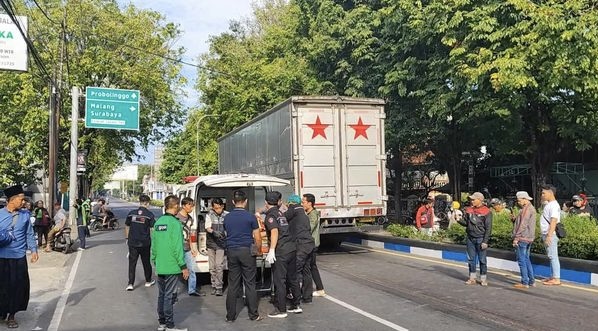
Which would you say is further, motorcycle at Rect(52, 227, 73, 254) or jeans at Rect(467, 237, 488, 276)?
motorcycle at Rect(52, 227, 73, 254)

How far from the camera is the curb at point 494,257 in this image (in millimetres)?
9961

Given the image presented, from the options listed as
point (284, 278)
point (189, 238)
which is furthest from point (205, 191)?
point (284, 278)

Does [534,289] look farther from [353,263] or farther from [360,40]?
[360,40]

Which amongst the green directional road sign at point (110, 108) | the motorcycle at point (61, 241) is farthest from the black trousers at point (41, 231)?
the green directional road sign at point (110, 108)

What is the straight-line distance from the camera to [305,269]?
855 cm

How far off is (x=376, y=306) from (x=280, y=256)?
1623mm

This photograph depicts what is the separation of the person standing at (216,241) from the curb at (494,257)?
5.95 m

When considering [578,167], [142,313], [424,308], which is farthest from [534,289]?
[578,167]

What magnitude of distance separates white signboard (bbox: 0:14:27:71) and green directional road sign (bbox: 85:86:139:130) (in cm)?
1036

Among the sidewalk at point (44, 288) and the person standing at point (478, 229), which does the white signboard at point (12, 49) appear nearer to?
the sidewalk at point (44, 288)


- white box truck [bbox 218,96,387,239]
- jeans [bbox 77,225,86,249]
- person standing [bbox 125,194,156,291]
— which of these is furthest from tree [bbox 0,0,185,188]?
person standing [bbox 125,194,156,291]

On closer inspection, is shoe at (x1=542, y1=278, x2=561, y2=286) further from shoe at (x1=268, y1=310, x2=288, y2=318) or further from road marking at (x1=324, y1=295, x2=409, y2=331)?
shoe at (x1=268, y1=310, x2=288, y2=318)

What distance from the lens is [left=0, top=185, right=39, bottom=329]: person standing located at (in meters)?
7.51

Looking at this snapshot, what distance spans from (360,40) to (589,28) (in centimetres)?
1002
